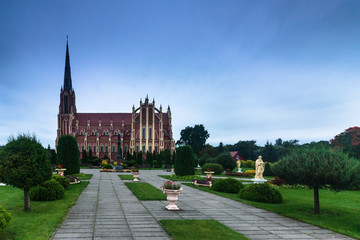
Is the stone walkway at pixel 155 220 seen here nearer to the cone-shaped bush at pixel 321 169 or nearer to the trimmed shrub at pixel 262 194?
the trimmed shrub at pixel 262 194

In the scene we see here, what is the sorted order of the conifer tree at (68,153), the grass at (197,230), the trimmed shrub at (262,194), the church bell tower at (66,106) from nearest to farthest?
the grass at (197,230) < the trimmed shrub at (262,194) < the conifer tree at (68,153) < the church bell tower at (66,106)

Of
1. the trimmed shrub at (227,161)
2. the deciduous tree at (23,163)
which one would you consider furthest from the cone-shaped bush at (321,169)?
the trimmed shrub at (227,161)

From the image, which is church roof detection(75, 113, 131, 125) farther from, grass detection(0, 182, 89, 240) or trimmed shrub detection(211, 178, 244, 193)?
grass detection(0, 182, 89, 240)

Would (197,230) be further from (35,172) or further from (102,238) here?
(35,172)

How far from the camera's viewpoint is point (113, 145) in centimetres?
7644

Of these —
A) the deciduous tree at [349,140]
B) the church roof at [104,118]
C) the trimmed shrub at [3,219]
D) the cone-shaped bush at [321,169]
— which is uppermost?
the church roof at [104,118]

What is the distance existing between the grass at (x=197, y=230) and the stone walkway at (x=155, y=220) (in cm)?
27

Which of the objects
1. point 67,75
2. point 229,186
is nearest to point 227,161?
point 229,186

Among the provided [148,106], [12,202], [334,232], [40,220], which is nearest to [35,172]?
[40,220]

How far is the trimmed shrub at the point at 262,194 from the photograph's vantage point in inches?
515

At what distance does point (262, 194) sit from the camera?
13.3 m

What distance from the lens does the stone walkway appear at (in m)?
7.31

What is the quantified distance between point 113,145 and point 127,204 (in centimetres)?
6677

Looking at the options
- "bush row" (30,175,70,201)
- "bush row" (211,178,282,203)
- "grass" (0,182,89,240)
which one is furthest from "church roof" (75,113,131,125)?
"grass" (0,182,89,240)
